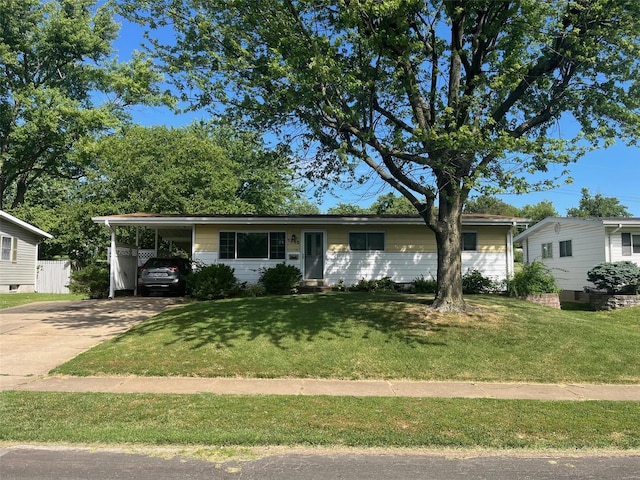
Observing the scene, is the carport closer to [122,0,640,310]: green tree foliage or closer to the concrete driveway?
the concrete driveway

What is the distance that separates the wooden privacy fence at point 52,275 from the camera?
27312 mm

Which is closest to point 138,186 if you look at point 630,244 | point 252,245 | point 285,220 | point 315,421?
point 252,245

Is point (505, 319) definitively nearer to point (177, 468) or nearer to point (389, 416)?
point (389, 416)

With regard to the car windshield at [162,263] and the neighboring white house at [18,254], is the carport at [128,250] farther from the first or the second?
the neighboring white house at [18,254]

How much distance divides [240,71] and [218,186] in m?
21.8

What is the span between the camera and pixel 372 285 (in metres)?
18.2

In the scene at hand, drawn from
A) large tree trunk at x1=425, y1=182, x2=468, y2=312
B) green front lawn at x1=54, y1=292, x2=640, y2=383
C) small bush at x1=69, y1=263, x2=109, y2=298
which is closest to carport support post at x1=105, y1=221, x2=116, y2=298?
small bush at x1=69, y1=263, x2=109, y2=298

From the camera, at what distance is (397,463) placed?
468 cm

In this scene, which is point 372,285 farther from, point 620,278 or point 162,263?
point 620,278

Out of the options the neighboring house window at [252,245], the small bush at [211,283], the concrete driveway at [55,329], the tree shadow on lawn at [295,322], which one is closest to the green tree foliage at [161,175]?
the neighboring house window at [252,245]

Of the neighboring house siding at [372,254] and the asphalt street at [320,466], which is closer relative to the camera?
the asphalt street at [320,466]

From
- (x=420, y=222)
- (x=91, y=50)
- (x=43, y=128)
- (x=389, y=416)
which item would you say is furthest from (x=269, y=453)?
(x=91, y=50)

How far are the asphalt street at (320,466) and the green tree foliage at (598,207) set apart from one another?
6662cm

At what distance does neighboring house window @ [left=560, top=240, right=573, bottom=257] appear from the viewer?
22.4 m
